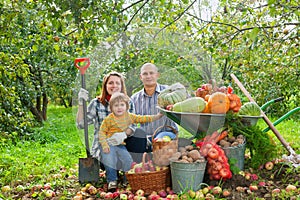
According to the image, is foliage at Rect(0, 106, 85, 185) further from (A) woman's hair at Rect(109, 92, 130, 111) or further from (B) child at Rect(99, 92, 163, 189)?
(A) woman's hair at Rect(109, 92, 130, 111)

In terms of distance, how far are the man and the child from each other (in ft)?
0.16

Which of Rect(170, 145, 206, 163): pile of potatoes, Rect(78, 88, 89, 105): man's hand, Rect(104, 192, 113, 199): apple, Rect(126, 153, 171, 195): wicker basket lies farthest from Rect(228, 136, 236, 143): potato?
Rect(78, 88, 89, 105): man's hand

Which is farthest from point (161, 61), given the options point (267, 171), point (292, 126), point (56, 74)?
point (56, 74)

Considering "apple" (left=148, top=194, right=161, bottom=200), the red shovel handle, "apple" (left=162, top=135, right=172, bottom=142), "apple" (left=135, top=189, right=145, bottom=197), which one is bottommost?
"apple" (left=148, top=194, right=161, bottom=200)

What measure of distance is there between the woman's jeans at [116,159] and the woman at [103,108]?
0.03 meters

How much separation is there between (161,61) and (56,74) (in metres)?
5.06

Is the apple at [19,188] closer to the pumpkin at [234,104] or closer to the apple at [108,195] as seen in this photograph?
the apple at [108,195]

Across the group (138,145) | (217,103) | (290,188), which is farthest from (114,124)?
(290,188)

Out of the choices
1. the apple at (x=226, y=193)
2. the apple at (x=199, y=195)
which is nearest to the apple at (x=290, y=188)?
the apple at (x=226, y=193)

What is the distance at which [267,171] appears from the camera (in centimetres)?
400

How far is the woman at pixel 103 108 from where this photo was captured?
3654 millimetres

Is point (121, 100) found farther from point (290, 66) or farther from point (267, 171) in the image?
point (290, 66)

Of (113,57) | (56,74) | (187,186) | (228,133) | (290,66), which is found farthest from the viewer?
(56,74)

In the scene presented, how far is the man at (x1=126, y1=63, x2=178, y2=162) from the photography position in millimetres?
3674
